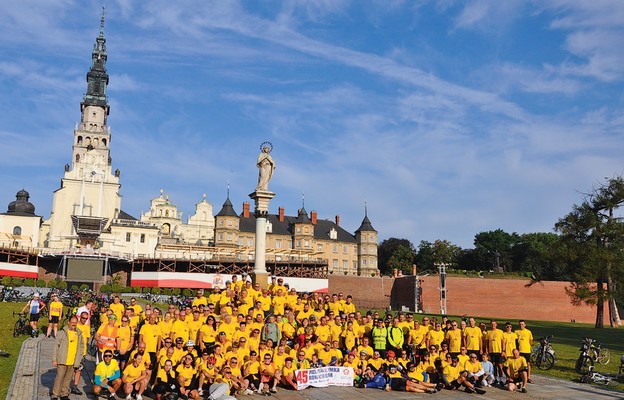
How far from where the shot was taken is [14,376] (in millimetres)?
13727

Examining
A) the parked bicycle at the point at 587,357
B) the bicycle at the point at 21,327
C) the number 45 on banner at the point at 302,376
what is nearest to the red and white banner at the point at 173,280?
the bicycle at the point at 21,327

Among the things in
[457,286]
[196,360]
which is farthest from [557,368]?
[457,286]

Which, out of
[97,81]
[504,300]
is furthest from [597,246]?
[97,81]

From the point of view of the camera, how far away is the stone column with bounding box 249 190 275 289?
2459cm

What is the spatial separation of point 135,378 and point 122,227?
68.2m

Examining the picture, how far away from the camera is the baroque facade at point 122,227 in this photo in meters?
71.7

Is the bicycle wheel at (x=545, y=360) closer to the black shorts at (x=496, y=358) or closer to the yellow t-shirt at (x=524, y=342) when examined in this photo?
the yellow t-shirt at (x=524, y=342)

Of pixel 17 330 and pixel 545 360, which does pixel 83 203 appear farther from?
pixel 545 360

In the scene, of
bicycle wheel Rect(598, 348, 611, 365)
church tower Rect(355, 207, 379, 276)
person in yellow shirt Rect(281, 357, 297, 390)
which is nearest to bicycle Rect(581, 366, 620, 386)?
bicycle wheel Rect(598, 348, 611, 365)

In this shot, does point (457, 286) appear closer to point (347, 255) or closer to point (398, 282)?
point (398, 282)

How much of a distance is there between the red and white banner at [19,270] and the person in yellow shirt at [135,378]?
57.2 meters

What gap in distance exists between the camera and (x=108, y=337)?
1298 centimetres

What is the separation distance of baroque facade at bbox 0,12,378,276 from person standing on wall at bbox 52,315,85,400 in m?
54.8

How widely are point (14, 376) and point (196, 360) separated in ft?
16.0
